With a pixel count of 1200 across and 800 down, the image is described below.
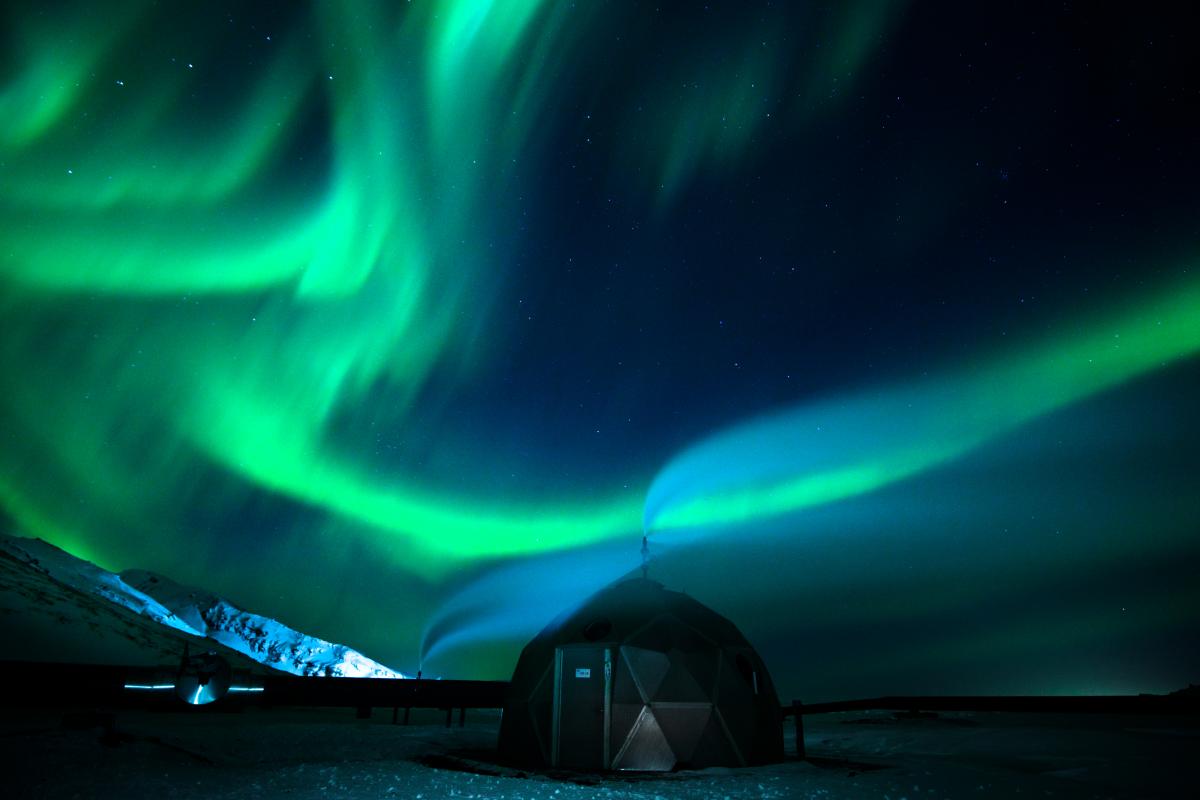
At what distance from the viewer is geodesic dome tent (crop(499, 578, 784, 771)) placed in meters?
14.4

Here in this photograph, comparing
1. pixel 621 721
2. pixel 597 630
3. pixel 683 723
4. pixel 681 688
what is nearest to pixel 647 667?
pixel 681 688

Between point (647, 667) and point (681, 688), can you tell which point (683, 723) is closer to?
point (681, 688)

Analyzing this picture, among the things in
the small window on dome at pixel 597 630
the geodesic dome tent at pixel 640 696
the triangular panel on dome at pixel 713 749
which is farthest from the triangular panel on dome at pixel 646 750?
the small window on dome at pixel 597 630

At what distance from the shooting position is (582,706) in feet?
49.2

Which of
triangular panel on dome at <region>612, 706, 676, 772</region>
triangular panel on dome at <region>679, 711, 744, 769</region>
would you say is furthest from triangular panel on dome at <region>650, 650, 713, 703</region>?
triangular panel on dome at <region>612, 706, 676, 772</region>

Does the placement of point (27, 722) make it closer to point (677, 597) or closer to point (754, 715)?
point (677, 597)

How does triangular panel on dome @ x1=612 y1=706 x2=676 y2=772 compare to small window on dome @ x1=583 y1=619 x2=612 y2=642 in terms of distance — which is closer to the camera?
triangular panel on dome @ x1=612 y1=706 x2=676 y2=772

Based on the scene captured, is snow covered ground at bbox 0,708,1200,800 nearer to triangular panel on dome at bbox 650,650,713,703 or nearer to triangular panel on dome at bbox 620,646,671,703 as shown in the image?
triangular panel on dome at bbox 650,650,713,703

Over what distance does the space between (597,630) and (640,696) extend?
204cm

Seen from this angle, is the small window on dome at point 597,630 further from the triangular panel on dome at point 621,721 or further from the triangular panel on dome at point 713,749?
the triangular panel on dome at point 713,749

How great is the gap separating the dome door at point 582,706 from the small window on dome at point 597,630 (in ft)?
1.41

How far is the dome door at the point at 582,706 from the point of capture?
571 inches

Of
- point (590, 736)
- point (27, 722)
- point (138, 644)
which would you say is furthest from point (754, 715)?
point (138, 644)

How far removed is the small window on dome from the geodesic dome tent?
1.0 inches
